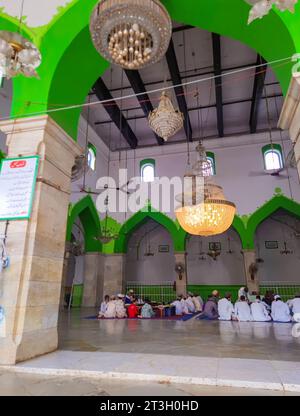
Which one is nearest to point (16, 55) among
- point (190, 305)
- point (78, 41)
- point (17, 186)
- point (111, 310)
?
point (17, 186)

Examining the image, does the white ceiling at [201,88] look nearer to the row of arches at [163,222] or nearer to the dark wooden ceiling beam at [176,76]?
the dark wooden ceiling beam at [176,76]

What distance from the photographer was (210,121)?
11000mm

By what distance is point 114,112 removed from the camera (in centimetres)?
1009

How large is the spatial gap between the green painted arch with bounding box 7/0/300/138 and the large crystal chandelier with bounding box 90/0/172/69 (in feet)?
4.82

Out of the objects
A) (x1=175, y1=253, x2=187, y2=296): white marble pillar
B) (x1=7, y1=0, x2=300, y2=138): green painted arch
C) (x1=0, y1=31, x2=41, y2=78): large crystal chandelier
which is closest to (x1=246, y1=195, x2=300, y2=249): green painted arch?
(x1=175, y1=253, x2=187, y2=296): white marble pillar

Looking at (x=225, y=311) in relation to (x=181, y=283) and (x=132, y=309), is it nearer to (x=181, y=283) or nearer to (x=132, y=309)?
(x=132, y=309)

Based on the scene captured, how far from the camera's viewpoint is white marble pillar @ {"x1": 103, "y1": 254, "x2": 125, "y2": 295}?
1131 cm

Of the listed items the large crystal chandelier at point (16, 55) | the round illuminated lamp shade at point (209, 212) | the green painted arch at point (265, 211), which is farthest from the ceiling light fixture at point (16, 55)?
the green painted arch at point (265, 211)

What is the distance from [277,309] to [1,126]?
23.2 ft

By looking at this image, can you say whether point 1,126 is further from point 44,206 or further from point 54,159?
point 44,206

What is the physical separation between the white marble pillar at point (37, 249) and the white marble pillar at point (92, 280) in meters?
7.94

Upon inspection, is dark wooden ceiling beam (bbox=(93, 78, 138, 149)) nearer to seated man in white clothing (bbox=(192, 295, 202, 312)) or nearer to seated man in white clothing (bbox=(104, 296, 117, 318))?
seated man in white clothing (bbox=(104, 296, 117, 318))

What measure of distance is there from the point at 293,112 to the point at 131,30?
1.98 metres

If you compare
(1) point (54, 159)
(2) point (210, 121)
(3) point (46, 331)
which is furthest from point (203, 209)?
(2) point (210, 121)
